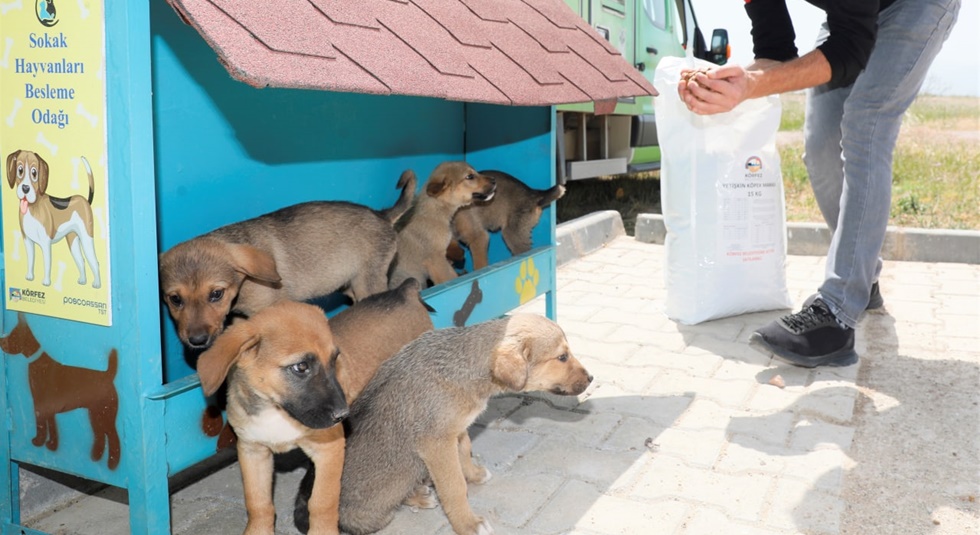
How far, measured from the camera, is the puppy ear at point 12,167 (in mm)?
2545

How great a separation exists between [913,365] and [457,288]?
2495 millimetres

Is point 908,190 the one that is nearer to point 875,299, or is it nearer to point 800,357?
point 875,299

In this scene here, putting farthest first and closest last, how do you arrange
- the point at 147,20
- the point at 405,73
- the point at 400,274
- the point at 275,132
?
the point at 400,274 < the point at 275,132 < the point at 405,73 < the point at 147,20

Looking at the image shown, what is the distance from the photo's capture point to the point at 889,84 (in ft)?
14.1

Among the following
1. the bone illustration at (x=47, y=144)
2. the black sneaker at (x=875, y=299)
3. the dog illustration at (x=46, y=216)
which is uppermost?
the bone illustration at (x=47, y=144)

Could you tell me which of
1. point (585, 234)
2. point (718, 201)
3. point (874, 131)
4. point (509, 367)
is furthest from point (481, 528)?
point (585, 234)

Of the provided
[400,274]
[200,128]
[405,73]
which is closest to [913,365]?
[400,274]

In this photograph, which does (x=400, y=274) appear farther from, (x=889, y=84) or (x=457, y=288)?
(x=889, y=84)

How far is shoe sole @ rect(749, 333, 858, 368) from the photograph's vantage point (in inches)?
174

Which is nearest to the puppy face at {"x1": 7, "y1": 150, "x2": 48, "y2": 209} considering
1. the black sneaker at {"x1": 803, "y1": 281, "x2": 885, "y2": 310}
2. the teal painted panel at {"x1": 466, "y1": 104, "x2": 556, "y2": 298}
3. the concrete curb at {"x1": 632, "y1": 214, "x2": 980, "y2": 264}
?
the teal painted panel at {"x1": 466, "y1": 104, "x2": 556, "y2": 298}

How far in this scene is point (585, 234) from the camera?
767 centimetres

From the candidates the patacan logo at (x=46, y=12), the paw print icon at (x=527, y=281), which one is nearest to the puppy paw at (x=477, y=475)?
the paw print icon at (x=527, y=281)

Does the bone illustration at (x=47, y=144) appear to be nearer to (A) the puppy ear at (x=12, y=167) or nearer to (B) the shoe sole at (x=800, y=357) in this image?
(A) the puppy ear at (x=12, y=167)

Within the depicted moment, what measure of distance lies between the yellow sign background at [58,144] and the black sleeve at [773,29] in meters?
3.66
